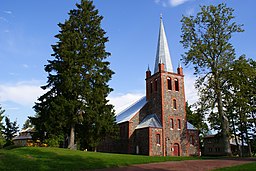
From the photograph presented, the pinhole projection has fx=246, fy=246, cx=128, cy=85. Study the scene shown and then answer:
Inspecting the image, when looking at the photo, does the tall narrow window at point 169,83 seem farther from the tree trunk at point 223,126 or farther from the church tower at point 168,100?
the tree trunk at point 223,126

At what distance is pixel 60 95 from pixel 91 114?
4184 millimetres

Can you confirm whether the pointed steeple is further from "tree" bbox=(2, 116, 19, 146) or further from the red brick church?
"tree" bbox=(2, 116, 19, 146)

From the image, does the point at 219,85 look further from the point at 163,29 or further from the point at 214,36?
the point at 163,29

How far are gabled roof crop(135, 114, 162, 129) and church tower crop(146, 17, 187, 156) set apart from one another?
0.63m

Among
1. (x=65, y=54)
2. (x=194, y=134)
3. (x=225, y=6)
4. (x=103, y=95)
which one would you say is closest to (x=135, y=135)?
(x=194, y=134)

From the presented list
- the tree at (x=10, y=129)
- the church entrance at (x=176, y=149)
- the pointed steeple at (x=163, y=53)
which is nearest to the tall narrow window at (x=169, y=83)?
the pointed steeple at (x=163, y=53)

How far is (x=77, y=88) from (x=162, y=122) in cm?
1519

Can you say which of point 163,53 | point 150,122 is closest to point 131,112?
point 150,122

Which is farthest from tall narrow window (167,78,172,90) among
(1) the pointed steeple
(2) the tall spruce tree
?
(2) the tall spruce tree

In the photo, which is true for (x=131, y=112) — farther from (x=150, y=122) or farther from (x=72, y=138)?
(x=72, y=138)

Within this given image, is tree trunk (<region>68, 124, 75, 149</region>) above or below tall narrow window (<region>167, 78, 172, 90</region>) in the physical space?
below

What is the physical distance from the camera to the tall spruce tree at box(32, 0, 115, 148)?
26.3 metres

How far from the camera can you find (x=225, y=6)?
30.2m

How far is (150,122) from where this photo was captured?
36.4m
